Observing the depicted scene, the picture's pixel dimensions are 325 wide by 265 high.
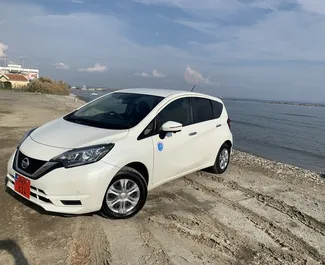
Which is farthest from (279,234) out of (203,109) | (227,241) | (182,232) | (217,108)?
(217,108)

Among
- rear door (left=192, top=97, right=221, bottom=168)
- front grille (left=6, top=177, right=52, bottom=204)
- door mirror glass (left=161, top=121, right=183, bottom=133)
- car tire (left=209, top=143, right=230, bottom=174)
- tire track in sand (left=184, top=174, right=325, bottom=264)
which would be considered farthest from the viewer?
car tire (left=209, top=143, right=230, bottom=174)

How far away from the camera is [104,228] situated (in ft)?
12.5

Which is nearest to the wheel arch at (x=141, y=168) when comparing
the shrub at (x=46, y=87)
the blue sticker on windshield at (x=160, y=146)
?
the blue sticker on windshield at (x=160, y=146)

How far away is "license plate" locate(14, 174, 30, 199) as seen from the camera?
3.73 meters

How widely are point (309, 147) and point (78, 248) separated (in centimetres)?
1783

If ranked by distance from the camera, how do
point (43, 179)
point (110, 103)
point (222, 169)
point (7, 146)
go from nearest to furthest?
point (43, 179), point (110, 103), point (222, 169), point (7, 146)

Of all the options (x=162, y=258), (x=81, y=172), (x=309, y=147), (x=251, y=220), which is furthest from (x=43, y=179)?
(x=309, y=147)

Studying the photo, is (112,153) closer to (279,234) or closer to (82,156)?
(82,156)

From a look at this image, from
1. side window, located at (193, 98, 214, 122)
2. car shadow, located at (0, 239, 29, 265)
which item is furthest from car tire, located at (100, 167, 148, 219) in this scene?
side window, located at (193, 98, 214, 122)

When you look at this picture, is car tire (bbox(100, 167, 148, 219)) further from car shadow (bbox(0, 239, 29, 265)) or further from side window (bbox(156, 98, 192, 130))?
car shadow (bbox(0, 239, 29, 265))

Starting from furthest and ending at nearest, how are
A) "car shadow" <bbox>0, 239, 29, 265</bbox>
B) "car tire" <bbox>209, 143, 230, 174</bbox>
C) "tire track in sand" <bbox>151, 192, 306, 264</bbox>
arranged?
"car tire" <bbox>209, 143, 230, 174</bbox> → "tire track in sand" <bbox>151, 192, 306, 264</bbox> → "car shadow" <bbox>0, 239, 29, 265</bbox>

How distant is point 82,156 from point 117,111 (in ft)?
4.37

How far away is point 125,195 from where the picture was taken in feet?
13.4

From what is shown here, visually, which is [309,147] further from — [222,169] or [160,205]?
[160,205]
